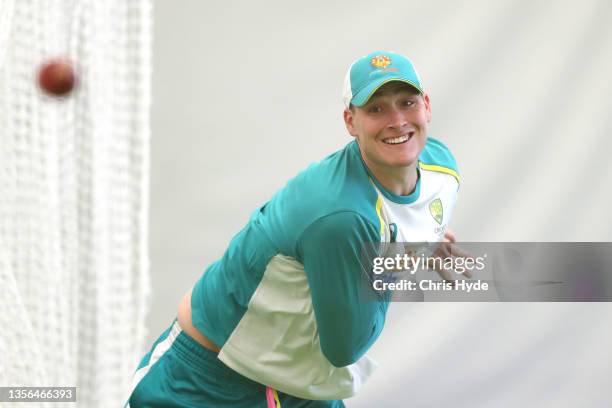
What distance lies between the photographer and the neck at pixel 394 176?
4.21ft

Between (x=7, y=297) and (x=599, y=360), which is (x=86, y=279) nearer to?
(x=7, y=297)

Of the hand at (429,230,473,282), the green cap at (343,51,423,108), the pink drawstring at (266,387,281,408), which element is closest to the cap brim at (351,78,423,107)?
the green cap at (343,51,423,108)

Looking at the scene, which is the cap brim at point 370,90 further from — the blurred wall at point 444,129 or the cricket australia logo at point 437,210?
the blurred wall at point 444,129

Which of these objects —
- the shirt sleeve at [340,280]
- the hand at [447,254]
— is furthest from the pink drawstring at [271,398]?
the hand at [447,254]

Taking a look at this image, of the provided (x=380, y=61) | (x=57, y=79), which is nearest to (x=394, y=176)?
(x=380, y=61)

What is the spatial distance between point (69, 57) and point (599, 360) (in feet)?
6.12

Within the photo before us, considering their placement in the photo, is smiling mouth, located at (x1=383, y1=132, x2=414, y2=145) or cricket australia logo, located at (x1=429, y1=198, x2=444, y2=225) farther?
cricket australia logo, located at (x1=429, y1=198, x2=444, y2=225)

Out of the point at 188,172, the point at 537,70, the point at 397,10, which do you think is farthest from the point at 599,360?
the point at 188,172

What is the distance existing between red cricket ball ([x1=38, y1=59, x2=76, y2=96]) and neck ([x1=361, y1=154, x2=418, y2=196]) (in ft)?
1.47

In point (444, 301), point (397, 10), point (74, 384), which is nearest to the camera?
point (74, 384)

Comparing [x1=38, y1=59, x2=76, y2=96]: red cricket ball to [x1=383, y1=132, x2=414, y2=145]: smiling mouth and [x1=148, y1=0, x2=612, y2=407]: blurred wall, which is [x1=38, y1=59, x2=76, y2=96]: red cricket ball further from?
[x1=148, y1=0, x2=612, y2=407]: blurred wall

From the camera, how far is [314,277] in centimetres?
120

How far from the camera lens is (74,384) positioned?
1434mm

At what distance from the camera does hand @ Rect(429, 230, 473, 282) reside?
152 cm
